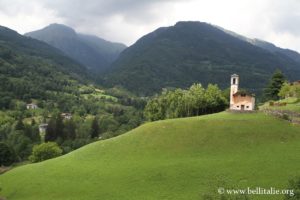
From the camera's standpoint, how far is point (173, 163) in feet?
201

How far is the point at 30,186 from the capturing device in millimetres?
61938

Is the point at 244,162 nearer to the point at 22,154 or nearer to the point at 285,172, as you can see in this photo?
the point at 285,172

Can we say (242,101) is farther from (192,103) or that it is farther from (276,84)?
(276,84)

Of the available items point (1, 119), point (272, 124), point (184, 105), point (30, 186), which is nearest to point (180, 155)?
point (272, 124)

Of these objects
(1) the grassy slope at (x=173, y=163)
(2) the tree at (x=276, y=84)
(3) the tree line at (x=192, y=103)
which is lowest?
(1) the grassy slope at (x=173, y=163)

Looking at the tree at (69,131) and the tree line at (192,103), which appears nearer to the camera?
the tree line at (192,103)

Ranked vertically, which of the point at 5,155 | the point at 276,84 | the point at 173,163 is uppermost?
the point at 276,84

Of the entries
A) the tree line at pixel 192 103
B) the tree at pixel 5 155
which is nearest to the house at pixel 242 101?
the tree line at pixel 192 103

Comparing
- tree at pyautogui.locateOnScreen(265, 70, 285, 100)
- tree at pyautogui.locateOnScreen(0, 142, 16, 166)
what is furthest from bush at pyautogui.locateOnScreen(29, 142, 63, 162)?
tree at pyautogui.locateOnScreen(265, 70, 285, 100)

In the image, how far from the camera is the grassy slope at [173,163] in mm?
53906

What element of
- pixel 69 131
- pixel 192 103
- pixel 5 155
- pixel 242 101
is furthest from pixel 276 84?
pixel 5 155

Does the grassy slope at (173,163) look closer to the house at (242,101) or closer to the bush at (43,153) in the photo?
the house at (242,101)

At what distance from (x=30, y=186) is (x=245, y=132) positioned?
38.6 meters

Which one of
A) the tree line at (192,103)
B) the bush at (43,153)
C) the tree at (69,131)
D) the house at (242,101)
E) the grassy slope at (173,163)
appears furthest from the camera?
the tree at (69,131)
